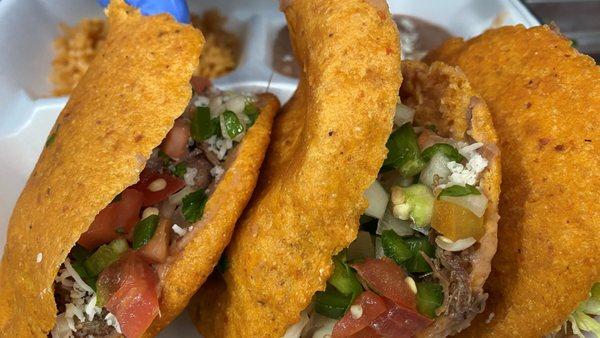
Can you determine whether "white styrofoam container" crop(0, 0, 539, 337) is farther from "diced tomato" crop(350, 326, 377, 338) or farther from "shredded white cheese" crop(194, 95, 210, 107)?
"diced tomato" crop(350, 326, 377, 338)

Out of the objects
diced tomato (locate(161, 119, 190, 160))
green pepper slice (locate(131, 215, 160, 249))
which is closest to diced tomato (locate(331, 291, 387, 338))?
green pepper slice (locate(131, 215, 160, 249))

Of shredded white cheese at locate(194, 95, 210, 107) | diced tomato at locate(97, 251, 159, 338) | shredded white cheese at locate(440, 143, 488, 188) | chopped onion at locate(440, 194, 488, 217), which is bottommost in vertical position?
diced tomato at locate(97, 251, 159, 338)

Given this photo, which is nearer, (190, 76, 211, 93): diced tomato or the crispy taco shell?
the crispy taco shell

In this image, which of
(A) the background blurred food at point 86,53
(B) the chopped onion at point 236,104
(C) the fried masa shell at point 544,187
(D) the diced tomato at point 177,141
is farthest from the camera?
(A) the background blurred food at point 86,53

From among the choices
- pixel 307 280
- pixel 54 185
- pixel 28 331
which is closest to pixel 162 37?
pixel 54 185

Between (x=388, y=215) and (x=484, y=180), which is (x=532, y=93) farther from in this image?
(x=388, y=215)

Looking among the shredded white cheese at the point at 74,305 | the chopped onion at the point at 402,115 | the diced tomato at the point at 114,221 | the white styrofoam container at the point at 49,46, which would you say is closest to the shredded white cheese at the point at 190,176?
the diced tomato at the point at 114,221

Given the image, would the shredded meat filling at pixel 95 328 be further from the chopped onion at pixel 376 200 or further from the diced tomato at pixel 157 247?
the chopped onion at pixel 376 200

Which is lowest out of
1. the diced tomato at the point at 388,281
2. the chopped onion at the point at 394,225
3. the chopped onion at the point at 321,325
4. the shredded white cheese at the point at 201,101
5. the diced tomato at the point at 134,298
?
the chopped onion at the point at 321,325
